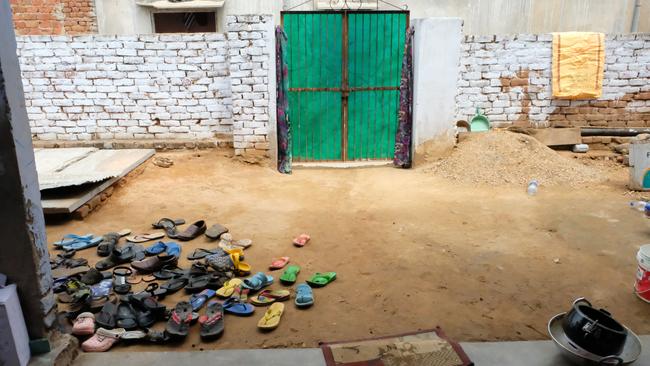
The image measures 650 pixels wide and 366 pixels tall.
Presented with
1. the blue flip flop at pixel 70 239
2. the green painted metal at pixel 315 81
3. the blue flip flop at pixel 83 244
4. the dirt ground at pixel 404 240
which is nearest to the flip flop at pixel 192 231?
the dirt ground at pixel 404 240

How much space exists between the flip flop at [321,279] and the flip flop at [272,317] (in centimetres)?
35

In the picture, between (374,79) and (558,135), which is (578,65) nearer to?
(558,135)

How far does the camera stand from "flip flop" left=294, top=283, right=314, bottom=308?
2.91 m

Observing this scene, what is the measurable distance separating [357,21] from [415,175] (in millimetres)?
2228

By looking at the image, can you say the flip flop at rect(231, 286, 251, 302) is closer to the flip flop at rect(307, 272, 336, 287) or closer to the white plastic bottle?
the flip flop at rect(307, 272, 336, 287)

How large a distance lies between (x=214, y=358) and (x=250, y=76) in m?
4.34

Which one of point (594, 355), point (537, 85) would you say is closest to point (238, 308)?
point (594, 355)

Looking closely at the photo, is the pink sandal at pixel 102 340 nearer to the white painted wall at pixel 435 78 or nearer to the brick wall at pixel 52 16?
the white painted wall at pixel 435 78

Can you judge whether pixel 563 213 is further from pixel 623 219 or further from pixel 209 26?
pixel 209 26

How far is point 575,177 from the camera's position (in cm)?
573

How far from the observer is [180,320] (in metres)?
2.64

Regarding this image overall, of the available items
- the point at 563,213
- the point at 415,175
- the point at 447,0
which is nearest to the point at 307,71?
the point at 415,175

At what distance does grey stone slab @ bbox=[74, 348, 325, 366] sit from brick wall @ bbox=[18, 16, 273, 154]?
4104 mm

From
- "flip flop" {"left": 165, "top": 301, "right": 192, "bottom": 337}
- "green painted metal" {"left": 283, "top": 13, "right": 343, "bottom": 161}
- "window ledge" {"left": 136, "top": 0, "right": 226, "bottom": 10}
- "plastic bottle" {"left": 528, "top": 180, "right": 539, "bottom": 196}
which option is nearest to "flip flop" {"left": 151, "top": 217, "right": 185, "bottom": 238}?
"flip flop" {"left": 165, "top": 301, "right": 192, "bottom": 337}
